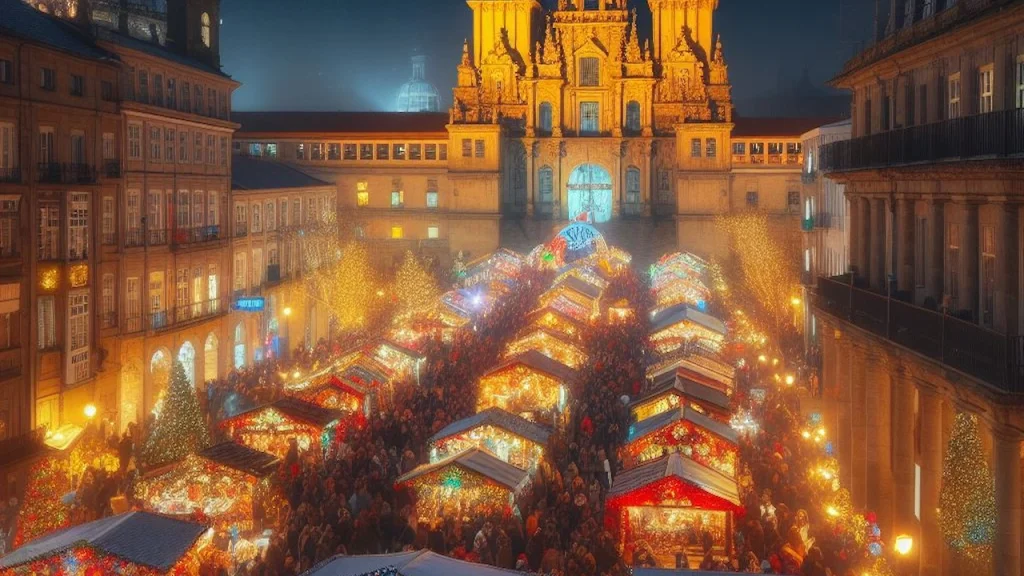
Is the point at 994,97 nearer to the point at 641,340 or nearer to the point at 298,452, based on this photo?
the point at 298,452

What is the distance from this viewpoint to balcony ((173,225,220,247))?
47.2 m

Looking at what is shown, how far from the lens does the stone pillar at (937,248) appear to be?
76.4ft

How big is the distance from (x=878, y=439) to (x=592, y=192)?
210ft

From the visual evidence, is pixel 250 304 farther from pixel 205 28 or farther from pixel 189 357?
pixel 205 28

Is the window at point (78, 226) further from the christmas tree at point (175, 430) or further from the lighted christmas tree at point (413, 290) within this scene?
the lighted christmas tree at point (413, 290)

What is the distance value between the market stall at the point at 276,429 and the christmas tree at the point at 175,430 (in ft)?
6.01

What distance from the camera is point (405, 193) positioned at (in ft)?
296

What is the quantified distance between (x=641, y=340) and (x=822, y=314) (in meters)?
15.5

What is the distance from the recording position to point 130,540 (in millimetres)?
19094

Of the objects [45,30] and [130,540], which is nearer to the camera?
[130,540]

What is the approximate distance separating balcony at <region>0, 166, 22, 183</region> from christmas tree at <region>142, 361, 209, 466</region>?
8715mm

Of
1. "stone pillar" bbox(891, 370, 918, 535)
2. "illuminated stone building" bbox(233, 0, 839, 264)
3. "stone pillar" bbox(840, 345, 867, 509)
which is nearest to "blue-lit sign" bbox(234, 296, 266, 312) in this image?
"stone pillar" bbox(840, 345, 867, 509)

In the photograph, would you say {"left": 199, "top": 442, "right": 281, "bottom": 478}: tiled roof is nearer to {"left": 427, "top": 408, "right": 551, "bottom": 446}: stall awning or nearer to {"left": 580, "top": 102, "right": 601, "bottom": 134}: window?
{"left": 427, "top": 408, "right": 551, "bottom": 446}: stall awning

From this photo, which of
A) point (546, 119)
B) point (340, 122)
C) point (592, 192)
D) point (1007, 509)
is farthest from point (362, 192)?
point (1007, 509)
